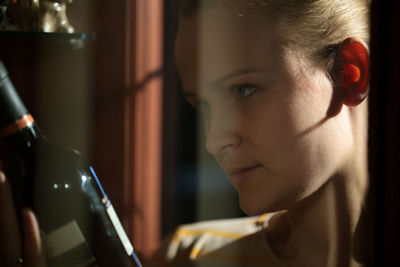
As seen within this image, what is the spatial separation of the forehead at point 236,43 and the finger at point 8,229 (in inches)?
10.2

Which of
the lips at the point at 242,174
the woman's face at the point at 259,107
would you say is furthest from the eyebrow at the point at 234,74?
the lips at the point at 242,174

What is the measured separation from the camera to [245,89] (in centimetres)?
45

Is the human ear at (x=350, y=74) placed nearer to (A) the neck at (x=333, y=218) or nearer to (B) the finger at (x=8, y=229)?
(A) the neck at (x=333, y=218)

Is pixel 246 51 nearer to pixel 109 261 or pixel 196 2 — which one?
pixel 196 2

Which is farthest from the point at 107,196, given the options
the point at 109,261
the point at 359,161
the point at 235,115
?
the point at 359,161

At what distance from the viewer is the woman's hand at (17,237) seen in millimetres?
427

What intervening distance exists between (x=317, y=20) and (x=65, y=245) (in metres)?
0.38

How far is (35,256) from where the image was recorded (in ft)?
1.40

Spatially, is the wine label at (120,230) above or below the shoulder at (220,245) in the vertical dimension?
above

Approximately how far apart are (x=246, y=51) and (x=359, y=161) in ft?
0.63

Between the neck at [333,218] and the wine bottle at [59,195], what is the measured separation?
0.21m

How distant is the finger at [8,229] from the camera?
43 centimetres

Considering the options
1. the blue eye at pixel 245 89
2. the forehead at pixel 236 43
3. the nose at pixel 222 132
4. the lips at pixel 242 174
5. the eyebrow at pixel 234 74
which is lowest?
the lips at pixel 242 174

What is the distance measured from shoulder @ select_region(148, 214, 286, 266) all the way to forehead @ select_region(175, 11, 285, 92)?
0.19 meters
